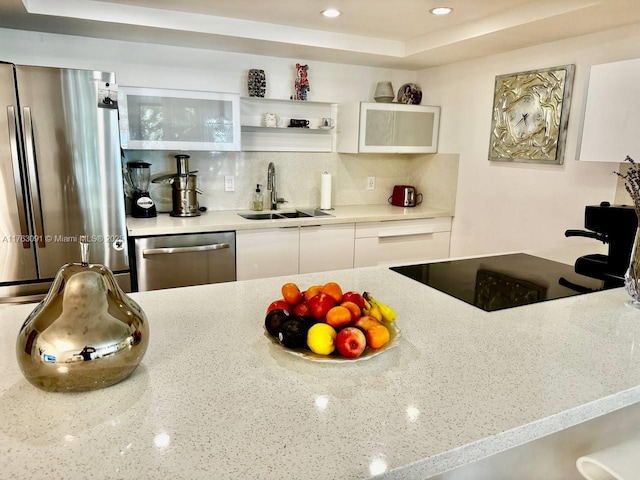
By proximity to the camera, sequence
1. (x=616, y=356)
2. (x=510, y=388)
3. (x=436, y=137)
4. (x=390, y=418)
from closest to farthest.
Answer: (x=390, y=418)
(x=510, y=388)
(x=616, y=356)
(x=436, y=137)

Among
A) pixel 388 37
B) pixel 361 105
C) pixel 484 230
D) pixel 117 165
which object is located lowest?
pixel 484 230

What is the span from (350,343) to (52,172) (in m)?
2.04

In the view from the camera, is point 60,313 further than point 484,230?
No

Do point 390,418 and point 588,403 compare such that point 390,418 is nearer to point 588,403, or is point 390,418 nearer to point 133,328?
point 588,403

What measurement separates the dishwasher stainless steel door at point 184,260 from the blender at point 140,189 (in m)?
0.43

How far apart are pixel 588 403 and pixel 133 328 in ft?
3.07

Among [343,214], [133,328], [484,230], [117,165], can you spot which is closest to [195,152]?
[117,165]

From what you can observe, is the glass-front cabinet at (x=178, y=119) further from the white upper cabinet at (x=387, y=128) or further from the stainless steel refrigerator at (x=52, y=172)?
the white upper cabinet at (x=387, y=128)

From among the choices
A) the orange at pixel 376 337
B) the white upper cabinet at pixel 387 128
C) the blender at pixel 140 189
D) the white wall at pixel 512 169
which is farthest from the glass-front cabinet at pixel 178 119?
the orange at pixel 376 337

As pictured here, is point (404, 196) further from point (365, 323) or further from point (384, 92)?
point (365, 323)

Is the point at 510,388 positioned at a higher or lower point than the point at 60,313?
lower

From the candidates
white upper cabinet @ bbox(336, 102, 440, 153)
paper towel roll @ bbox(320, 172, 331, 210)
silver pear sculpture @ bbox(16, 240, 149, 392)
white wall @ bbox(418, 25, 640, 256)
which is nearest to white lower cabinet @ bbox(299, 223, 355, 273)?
paper towel roll @ bbox(320, 172, 331, 210)

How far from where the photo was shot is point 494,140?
3.19 meters

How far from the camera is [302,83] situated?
3434mm
